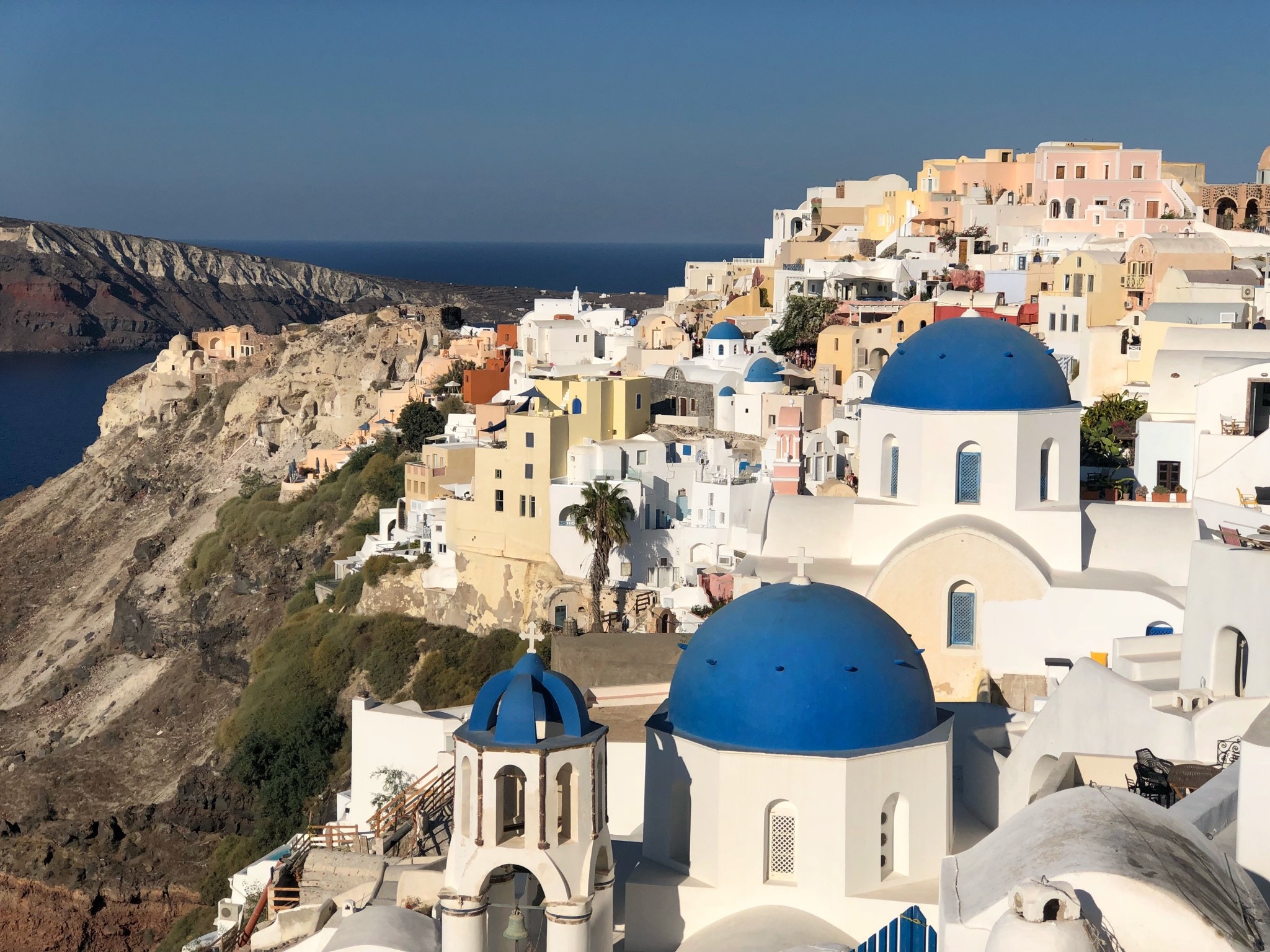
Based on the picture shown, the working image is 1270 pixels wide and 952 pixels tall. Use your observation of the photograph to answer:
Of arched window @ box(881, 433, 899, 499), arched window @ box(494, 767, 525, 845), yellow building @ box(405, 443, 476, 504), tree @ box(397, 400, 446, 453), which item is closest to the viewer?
arched window @ box(494, 767, 525, 845)

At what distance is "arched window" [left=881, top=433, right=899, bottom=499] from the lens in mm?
20203

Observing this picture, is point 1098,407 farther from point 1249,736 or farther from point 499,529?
point 1249,736

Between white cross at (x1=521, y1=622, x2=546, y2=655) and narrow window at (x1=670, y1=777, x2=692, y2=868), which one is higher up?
narrow window at (x1=670, y1=777, x2=692, y2=868)

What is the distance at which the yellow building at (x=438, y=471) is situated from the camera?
37.4m

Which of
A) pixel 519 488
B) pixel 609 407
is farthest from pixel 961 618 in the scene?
pixel 609 407

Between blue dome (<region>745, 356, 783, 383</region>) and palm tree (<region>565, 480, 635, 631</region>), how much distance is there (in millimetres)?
7662

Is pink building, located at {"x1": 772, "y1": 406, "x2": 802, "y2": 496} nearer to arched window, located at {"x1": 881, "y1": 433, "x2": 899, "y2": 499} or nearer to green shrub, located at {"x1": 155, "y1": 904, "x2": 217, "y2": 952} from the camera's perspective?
arched window, located at {"x1": 881, "y1": 433, "x2": 899, "y2": 499}

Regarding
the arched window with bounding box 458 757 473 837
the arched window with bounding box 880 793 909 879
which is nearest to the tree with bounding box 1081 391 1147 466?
the arched window with bounding box 880 793 909 879

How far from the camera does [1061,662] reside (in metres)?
19.0

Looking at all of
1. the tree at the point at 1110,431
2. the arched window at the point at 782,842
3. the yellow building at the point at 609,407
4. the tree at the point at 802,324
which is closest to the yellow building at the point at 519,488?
the yellow building at the point at 609,407

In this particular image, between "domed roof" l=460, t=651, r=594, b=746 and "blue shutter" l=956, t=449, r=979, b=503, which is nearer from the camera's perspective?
"domed roof" l=460, t=651, r=594, b=746

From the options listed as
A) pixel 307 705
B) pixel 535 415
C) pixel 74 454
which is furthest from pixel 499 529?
pixel 74 454

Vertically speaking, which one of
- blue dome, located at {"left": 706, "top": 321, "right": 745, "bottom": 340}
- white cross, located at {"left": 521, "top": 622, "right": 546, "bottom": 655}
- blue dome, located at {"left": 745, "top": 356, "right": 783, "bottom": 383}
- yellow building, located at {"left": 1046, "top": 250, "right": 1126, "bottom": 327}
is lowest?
white cross, located at {"left": 521, "top": 622, "right": 546, "bottom": 655}

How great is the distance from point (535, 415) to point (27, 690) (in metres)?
23.2
